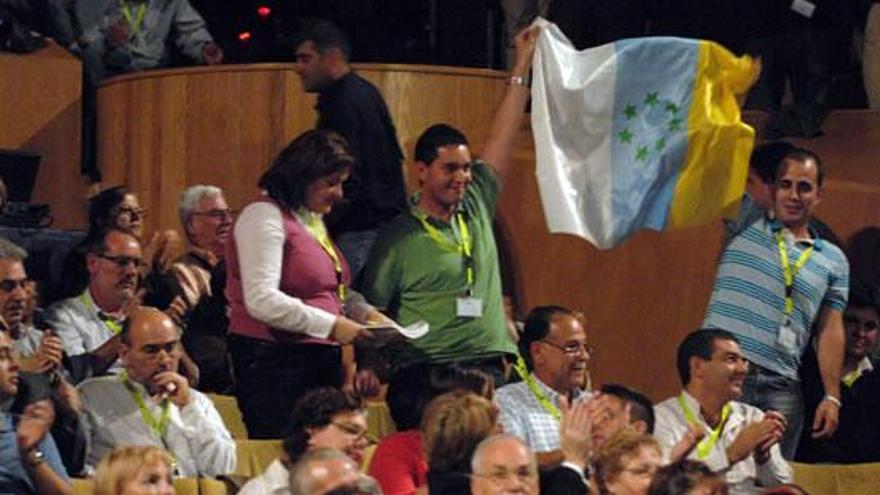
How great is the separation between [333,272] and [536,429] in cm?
84

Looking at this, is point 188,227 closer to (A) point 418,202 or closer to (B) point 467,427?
(A) point 418,202

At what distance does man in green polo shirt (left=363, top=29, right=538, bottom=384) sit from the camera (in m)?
9.02

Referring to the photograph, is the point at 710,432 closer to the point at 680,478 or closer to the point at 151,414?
the point at 680,478

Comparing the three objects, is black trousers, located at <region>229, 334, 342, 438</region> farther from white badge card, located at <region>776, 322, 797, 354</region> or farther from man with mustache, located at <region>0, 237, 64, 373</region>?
white badge card, located at <region>776, 322, 797, 354</region>

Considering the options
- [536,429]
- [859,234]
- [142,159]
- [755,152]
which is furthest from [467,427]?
[142,159]

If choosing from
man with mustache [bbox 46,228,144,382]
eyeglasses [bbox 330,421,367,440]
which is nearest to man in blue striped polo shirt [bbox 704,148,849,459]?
eyeglasses [bbox 330,421,367,440]

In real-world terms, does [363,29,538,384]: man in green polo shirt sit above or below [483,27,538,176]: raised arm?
below

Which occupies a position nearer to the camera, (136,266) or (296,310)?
(296,310)

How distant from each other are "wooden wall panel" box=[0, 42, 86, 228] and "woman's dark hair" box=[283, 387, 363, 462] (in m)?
4.28

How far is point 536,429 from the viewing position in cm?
884

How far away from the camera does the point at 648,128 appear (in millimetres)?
9711

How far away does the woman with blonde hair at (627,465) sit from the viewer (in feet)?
26.7

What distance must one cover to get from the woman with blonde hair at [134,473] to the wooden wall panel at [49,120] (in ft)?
15.5

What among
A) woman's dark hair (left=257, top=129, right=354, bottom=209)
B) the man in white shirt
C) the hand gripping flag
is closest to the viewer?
woman's dark hair (left=257, top=129, right=354, bottom=209)
